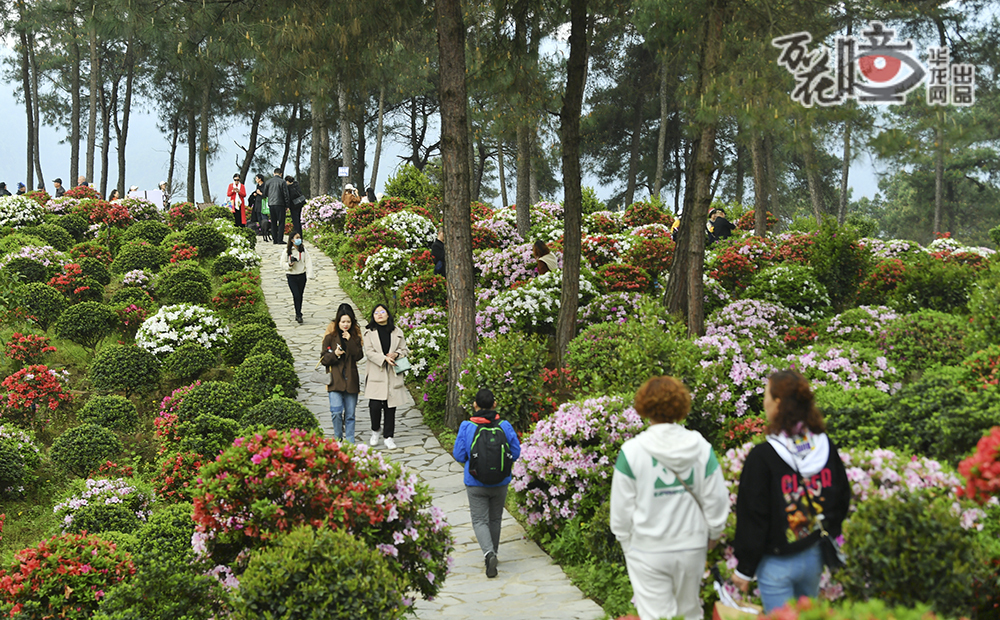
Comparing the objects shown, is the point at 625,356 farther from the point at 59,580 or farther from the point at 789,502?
the point at 59,580

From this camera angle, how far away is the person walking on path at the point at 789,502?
345 centimetres

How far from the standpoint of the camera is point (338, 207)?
23328 mm

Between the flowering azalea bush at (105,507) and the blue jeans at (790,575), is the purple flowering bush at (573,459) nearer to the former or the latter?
the blue jeans at (790,575)

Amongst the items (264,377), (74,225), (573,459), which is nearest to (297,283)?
(264,377)

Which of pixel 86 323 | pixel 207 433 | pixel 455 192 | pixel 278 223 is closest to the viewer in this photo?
pixel 207 433

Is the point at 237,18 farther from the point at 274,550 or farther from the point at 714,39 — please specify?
the point at 274,550

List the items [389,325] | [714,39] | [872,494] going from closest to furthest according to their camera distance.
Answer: [872,494]
[389,325]
[714,39]

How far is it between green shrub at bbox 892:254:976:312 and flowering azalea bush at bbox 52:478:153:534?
1172 cm

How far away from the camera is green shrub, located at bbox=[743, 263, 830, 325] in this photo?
13336 millimetres

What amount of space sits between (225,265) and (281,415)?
9.27 meters

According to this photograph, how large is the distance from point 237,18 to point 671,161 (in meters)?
30.4

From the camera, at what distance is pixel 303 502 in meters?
4.86

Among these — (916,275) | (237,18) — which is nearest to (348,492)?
(237,18)

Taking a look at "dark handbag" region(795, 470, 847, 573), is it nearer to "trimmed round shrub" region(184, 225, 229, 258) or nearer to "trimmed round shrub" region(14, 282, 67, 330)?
"trimmed round shrub" region(14, 282, 67, 330)
